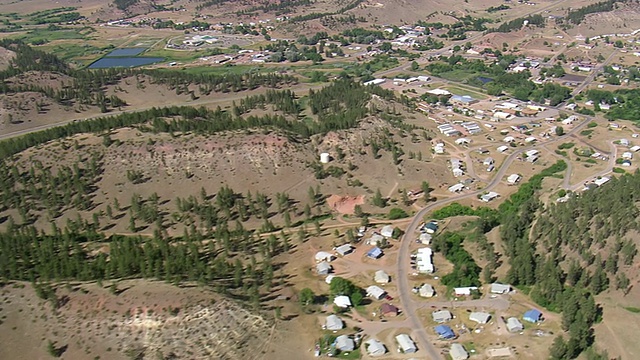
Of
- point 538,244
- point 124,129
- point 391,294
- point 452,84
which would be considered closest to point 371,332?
point 391,294

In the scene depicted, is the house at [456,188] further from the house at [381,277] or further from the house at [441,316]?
the house at [441,316]

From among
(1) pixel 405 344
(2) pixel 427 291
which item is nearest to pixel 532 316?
(2) pixel 427 291

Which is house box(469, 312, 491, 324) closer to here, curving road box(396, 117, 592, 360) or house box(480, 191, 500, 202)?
curving road box(396, 117, 592, 360)

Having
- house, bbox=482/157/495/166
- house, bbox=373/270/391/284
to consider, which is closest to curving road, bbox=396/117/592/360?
house, bbox=373/270/391/284

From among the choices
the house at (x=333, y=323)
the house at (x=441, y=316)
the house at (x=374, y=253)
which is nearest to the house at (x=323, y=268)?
the house at (x=374, y=253)

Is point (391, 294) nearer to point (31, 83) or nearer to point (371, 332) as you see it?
point (371, 332)

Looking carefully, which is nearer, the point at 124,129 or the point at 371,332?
the point at 371,332
